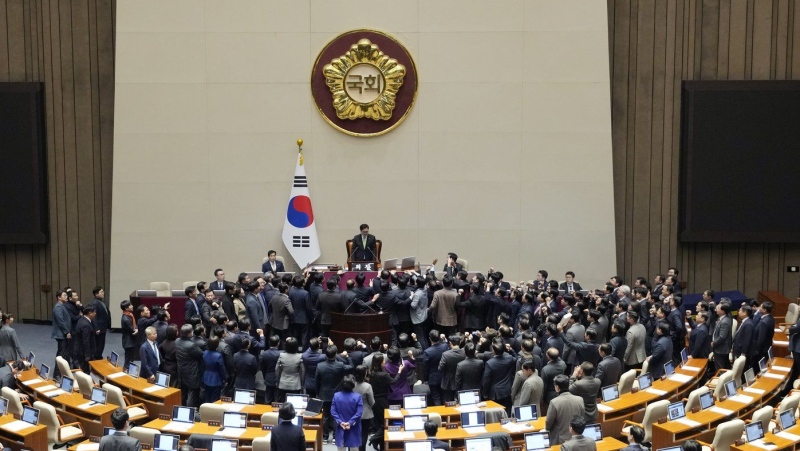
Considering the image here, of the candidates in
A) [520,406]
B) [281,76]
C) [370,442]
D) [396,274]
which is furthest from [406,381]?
[281,76]

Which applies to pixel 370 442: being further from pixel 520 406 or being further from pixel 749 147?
pixel 749 147

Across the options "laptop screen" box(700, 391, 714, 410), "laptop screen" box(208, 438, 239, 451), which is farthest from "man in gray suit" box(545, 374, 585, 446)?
"laptop screen" box(208, 438, 239, 451)

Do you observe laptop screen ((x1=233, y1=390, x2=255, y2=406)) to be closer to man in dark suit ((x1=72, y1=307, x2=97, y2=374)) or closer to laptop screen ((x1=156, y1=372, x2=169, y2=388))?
laptop screen ((x1=156, y1=372, x2=169, y2=388))

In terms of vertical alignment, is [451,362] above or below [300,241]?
below

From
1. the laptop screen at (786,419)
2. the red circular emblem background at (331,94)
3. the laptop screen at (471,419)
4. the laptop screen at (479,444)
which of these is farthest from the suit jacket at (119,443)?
the red circular emblem background at (331,94)

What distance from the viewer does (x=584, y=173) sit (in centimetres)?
2027

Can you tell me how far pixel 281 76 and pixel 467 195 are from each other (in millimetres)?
4812

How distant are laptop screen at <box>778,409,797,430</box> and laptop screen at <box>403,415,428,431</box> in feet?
14.5

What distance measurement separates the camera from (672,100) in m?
20.5

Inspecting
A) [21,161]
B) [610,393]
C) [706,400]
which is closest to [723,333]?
[706,400]

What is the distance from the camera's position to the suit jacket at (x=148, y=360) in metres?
14.3

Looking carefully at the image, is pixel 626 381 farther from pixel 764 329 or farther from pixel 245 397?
pixel 245 397

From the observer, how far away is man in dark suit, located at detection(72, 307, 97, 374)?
1561 cm

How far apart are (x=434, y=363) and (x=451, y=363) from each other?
406 millimetres
